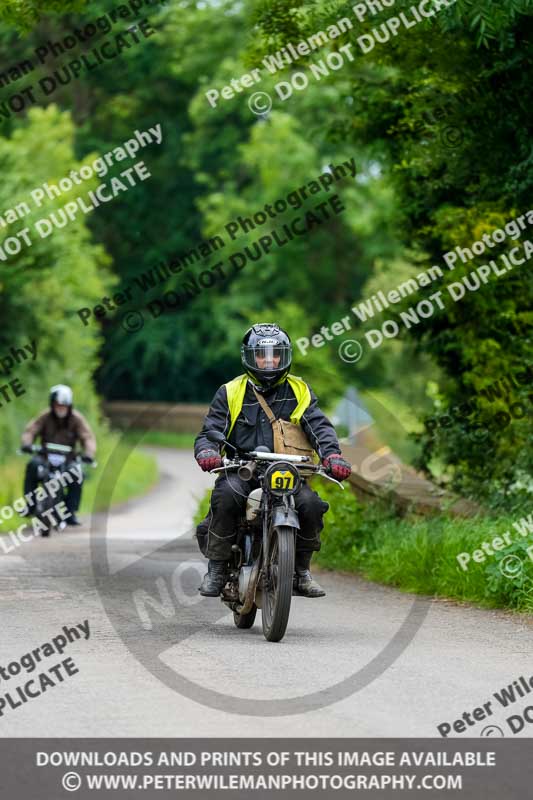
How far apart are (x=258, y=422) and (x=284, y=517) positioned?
892 mm

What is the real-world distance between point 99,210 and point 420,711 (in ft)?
168

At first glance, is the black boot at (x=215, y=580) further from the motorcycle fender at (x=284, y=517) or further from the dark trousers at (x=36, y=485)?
the dark trousers at (x=36, y=485)

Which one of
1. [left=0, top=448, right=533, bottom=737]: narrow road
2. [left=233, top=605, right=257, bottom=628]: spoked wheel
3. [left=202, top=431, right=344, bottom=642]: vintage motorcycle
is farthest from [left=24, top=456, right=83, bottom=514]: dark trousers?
[left=202, top=431, right=344, bottom=642]: vintage motorcycle

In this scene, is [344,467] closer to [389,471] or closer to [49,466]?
[389,471]

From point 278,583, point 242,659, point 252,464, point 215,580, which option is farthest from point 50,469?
point 242,659

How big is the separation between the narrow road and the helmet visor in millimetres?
1752

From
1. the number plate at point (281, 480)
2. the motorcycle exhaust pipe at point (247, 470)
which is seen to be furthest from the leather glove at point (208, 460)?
the number plate at point (281, 480)

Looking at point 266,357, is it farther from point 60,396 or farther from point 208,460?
point 60,396

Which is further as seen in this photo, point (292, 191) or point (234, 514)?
point (292, 191)

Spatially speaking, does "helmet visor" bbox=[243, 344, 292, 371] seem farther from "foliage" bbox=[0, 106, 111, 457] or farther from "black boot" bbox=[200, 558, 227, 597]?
"foliage" bbox=[0, 106, 111, 457]

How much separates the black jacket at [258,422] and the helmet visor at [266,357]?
0.25 metres

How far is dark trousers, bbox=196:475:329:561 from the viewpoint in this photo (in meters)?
10.2

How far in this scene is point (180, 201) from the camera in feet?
191

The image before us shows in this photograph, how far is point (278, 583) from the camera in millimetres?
9727
